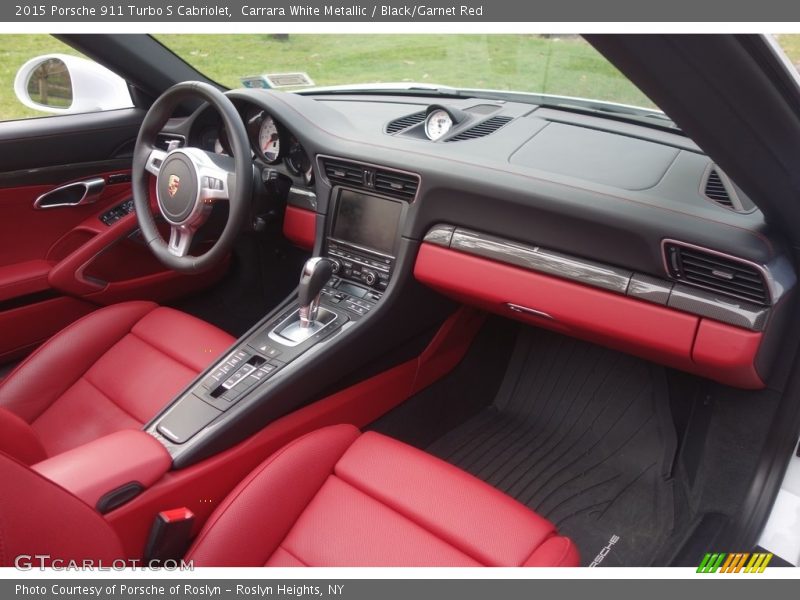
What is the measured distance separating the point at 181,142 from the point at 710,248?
5.33ft

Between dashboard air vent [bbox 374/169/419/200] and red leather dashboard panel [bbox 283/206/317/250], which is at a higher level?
dashboard air vent [bbox 374/169/419/200]

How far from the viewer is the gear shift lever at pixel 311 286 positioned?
1860 mm

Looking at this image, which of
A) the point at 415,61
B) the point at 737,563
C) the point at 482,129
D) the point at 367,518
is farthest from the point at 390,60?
the point at 737,563

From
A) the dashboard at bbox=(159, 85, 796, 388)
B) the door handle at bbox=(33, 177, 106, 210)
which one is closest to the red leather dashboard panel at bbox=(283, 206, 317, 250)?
the dashboard at bbox=(159, 85, 796, 388)

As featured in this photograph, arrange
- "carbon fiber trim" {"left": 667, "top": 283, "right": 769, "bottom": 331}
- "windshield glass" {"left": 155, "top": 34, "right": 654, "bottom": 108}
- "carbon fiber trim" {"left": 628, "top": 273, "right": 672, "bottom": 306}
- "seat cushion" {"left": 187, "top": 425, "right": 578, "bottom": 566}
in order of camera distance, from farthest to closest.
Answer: "windshield glass" {"left": 155, "top": 34, "right": 654, "bottom": 108} < "carbon fiber trim" {"left": 628, "top": 273, "right": 672, "bottom": 306} < "carbon fiber trim" {"left": 667, "top": 283, "right": 769, "bottom": 331} < "seat cushion" {"left": 187, "top": 425, "right": 578, "bottom": 566}

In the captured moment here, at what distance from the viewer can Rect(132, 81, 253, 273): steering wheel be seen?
5.79 feet

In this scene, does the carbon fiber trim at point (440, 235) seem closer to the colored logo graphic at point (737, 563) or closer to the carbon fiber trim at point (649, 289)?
the carbon fiber trim at point (649, 289)

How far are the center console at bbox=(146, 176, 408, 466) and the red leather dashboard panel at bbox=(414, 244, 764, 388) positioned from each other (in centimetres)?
17

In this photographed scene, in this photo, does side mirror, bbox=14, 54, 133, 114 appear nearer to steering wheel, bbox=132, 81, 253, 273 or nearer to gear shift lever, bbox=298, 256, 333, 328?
steering wheel, bbox=132, 81, 253, 273

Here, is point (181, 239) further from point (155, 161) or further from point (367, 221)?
point (367, 221)

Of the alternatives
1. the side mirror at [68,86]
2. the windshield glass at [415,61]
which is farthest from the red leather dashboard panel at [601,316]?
the side mirror at [68,86]

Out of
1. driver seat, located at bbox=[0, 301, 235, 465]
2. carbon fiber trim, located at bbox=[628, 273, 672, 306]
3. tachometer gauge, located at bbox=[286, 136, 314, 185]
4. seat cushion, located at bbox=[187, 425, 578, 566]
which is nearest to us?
seat cushion, located at bbox=[187, 425, 578, 566]

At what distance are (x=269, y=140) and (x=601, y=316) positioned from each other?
124 cm

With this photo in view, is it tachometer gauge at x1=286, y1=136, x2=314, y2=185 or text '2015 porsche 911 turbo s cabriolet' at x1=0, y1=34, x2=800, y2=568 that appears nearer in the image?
text '2015 porsche 911 turbo s cabriolet' at x1=0, y1=34, x2=800, y2=568
